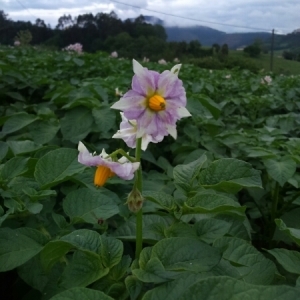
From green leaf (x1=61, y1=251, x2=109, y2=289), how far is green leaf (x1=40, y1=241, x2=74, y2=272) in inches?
1.5

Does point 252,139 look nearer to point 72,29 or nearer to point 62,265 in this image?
point 62,265

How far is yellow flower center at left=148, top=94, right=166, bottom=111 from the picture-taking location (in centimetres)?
91

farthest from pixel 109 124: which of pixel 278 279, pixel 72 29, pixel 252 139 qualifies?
pixel 72 29

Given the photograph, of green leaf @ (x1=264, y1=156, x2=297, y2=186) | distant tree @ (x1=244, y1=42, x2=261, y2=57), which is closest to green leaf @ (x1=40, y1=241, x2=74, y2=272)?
green leaf @ (x1=264, y1=156, x2=297, y2=186)

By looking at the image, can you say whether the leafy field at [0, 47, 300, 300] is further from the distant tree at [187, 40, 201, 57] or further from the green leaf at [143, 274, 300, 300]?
the distant tree at [187, 40, 201, 57]

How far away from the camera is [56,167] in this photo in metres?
1.28

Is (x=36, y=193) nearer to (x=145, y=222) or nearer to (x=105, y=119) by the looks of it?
(x=145, y=222)

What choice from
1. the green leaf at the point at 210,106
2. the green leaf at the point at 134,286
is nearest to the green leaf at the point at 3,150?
the green leaf at the point at 134,286

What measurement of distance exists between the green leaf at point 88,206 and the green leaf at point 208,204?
0.66ft

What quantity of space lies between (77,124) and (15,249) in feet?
4.09

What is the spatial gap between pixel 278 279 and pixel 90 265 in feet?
1.94

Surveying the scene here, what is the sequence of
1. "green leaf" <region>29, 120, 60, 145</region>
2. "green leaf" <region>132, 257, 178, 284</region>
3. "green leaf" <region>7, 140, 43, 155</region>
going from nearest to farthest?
"green leaf" <region>132, 257, 178, 284</region>
"green leaf" <region>7, 140, 43, 155</region>
"green leaf" <region>29, 120, 60, 145</region>

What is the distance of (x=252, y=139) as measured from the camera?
217 cm

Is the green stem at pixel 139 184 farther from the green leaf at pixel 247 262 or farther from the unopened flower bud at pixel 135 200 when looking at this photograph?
the green leaf at pixel 247 262
